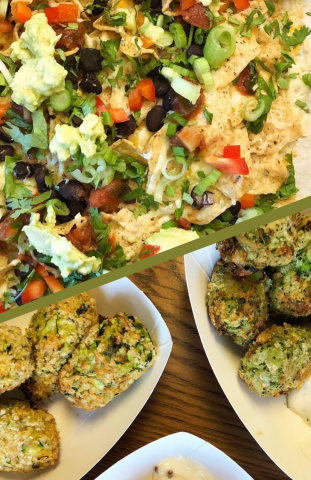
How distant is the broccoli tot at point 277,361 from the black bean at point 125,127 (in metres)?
1.09

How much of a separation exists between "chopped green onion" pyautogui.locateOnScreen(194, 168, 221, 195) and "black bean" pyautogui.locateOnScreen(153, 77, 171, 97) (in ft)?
1.39

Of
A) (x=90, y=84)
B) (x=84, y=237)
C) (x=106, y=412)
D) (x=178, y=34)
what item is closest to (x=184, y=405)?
(x=106, y=412)

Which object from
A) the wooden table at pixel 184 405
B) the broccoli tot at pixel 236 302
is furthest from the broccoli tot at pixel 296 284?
the wooden table at pixel 184 405

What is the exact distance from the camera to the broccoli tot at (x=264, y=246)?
1.84 meters

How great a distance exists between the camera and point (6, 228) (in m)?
2.51

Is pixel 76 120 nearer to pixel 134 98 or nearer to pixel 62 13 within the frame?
pixel 134 98

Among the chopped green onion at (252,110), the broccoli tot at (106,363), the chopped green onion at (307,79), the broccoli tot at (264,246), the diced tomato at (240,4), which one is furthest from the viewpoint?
the chopped green onion at (307,79)

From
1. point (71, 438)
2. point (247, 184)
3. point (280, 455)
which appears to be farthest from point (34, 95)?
point (280, 455)

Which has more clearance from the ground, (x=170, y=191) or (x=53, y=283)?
(x=170, y=191)

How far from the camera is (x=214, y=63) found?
259 centimetres

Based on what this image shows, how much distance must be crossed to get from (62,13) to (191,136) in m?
0.80

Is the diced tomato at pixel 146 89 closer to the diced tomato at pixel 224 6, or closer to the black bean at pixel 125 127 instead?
the black bean at pixel 125 127

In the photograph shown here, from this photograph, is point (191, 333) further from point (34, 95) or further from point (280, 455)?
point (34, 95)

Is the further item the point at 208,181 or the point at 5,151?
the point at 208,181
